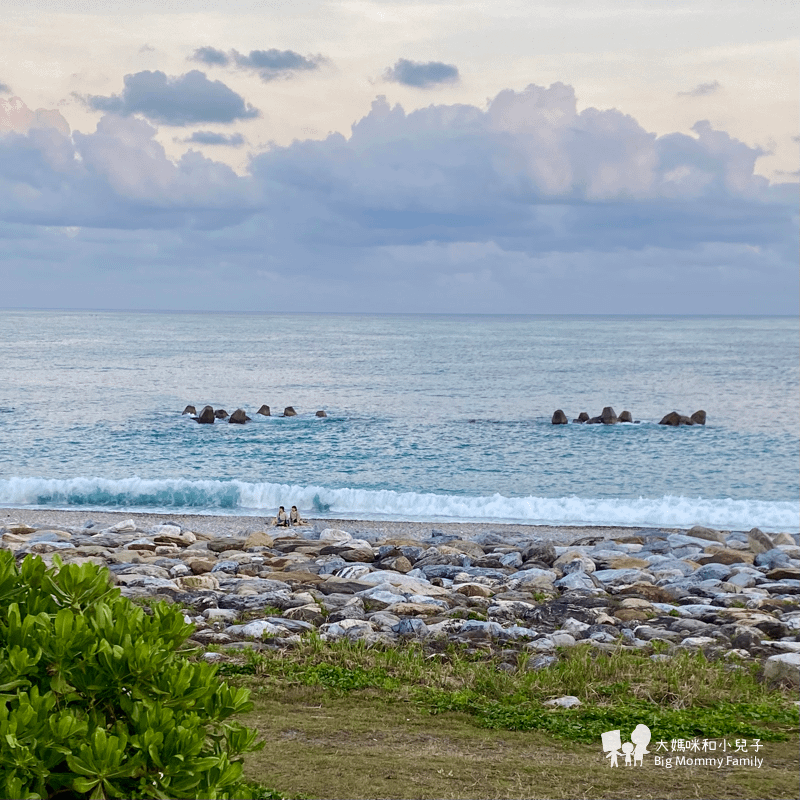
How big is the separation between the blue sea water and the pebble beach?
5109 millimetres

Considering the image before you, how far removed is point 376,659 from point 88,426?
96.7ft

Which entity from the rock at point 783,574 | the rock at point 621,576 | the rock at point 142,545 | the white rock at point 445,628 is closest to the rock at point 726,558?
the rock at point 783,574

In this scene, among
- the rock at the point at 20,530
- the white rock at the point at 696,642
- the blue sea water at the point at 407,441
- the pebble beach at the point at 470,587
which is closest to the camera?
the white rock at the point at 696,642

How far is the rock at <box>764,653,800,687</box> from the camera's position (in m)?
7.18

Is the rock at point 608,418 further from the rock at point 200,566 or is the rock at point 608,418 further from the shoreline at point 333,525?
the rock at point 200,566

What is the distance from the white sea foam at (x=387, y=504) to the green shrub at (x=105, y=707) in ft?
56.7

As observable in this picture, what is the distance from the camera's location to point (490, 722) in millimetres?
6297

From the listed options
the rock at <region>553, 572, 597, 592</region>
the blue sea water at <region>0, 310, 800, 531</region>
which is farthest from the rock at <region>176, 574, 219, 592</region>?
the blue sea water at <region>0, 310, 800, 531</region>

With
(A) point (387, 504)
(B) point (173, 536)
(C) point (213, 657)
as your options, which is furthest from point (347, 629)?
(A) point (387, 504)

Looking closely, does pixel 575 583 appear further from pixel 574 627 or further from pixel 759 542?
pixel 759 542

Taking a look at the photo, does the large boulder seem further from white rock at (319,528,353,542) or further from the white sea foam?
white rock at (319,528,353,542)

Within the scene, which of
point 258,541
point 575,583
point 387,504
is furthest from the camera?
point 387,504

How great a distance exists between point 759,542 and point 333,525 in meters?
8.31

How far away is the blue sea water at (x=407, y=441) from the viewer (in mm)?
21781
